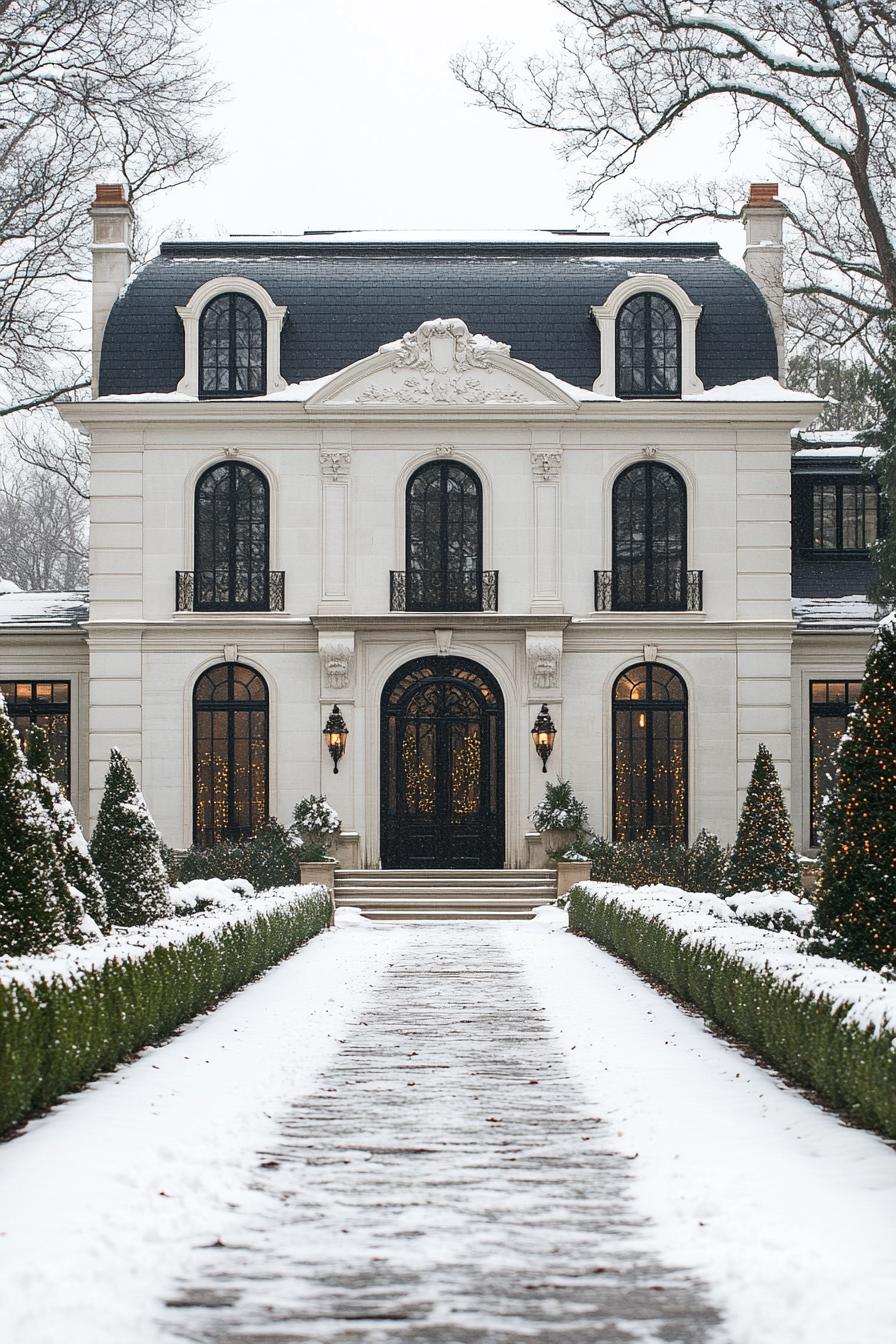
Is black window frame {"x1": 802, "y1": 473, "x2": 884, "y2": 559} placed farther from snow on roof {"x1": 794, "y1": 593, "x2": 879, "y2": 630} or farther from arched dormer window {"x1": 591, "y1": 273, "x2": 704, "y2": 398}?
arched dormer window {"x1": 591, "y1": 273, "x2": 704, "y2": 398}

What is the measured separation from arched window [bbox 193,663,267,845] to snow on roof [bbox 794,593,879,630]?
9055mm

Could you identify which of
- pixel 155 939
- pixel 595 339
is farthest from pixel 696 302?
pixel 155 939

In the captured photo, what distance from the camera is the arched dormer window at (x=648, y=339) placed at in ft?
94.7

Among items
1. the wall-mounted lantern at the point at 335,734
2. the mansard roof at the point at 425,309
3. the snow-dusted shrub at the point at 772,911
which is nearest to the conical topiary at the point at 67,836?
the snow-dusted shrub at the point at 772,911

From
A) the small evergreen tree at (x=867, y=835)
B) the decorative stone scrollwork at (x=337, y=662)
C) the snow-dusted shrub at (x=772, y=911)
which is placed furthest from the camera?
the decorative stone scrollwork at (x=337, y=662)

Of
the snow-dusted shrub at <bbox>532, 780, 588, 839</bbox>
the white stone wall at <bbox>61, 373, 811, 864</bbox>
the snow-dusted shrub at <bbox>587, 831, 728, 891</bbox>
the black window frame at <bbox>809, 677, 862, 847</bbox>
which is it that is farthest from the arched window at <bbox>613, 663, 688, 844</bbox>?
the black window frame at <bbox>809, 677, 862, 847</bbox>

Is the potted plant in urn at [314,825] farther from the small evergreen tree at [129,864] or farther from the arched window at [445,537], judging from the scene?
the small evergreen tree at [129,864]

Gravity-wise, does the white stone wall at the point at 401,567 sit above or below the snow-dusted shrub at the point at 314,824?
above

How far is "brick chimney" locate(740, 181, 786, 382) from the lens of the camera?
98.2ft

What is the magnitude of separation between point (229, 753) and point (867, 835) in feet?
59.1

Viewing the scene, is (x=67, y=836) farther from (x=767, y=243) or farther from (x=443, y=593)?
(x=767, y=243)

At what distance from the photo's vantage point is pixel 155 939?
12445 mm

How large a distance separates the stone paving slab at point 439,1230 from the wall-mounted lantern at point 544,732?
56.3 feet

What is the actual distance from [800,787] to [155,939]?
1839 cm
